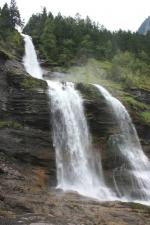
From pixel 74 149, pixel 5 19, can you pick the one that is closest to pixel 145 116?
pixel 74 149

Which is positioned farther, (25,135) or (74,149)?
(74,149)

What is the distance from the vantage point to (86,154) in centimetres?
3238

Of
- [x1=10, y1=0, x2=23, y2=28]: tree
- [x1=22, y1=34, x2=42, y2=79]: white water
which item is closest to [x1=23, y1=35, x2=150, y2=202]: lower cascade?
[x1=22, y1=34, x2=42, y2=79]: white water

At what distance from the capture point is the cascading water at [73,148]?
29.5 metres

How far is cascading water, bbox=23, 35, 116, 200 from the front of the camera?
29.5 metres

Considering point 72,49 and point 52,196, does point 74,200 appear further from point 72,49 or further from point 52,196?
point 72,49

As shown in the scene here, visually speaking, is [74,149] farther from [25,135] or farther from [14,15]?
[14,15]

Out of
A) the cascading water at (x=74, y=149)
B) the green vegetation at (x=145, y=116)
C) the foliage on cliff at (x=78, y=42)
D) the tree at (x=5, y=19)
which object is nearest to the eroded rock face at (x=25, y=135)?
the cascading water at (x=74, y=149)

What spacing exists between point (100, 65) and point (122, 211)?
4507cm

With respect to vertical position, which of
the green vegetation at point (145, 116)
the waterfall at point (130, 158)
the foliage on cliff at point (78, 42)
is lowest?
the waterfall at point (130, 158)

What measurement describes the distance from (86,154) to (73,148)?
139 centimetres

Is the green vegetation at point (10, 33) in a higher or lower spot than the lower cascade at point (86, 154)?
higher

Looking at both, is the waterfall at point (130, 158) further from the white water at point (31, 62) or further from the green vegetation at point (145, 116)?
the white water at point (31, 62)

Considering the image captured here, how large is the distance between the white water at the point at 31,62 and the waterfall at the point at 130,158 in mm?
13896
